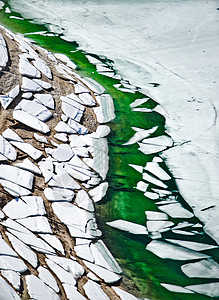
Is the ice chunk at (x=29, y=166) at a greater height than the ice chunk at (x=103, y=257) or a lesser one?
greater

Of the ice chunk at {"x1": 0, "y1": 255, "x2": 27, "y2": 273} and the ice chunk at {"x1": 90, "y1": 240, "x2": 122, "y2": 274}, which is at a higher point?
the ice chunk at {"x1": 0, "y1": 255, "x2": 27, "y2": 273}

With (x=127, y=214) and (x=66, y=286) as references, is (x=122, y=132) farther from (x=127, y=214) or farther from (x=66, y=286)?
(x=66, y=286)

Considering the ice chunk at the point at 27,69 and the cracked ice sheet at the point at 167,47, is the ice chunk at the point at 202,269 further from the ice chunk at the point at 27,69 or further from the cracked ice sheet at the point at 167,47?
the ice chunk at the point at 27,69

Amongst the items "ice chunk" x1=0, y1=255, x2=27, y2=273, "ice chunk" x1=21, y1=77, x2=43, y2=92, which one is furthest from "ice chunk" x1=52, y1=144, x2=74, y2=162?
"ice chunk" x1=0, y1=255, x2=27, y2=273

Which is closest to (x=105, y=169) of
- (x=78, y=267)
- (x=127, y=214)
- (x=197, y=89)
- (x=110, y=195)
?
(x=110, y=195)

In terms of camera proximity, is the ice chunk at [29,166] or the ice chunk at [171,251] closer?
the ice chunk at [171,251]

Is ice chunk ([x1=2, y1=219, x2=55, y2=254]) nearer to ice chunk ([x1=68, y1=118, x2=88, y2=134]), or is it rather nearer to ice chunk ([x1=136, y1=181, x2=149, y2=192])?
ice chunk ([x1=136, y1=181, x2=149, y2=192])

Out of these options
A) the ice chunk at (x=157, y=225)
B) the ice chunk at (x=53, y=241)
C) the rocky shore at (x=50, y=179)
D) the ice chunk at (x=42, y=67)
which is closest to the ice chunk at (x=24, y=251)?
the rocky shore at (x=50, y=179)
